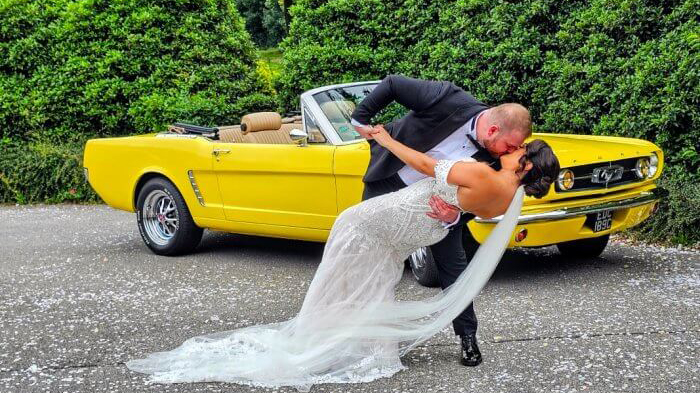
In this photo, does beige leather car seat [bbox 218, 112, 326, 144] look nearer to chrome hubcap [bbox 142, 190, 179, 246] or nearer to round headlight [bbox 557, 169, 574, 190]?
chrome hubcap [bbox 142, 190, 179, 246]

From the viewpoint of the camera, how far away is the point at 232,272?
7.54 meters

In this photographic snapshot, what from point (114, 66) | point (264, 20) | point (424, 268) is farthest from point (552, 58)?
point (264, 20)

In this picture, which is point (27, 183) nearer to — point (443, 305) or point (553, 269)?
point (553, 269)

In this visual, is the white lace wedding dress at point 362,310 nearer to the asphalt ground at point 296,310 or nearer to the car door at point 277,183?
the asphalt ground at point 296,310

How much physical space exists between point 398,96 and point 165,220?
164 inches

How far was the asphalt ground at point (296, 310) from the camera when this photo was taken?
4785 millimetres

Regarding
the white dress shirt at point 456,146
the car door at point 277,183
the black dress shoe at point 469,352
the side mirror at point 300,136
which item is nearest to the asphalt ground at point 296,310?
the black dress shoe at point 469,352

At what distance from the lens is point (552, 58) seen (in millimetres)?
9484

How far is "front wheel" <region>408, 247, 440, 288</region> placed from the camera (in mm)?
6523

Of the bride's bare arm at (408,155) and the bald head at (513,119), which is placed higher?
the bald head at (513,119)

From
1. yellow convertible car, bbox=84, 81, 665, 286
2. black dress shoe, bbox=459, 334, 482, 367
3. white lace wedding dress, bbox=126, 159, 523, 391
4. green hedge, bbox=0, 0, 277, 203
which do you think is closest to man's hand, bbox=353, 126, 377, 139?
white lace wedding dress, bbox=126, 159, 523, 391

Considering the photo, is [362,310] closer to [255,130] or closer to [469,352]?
[469,352]

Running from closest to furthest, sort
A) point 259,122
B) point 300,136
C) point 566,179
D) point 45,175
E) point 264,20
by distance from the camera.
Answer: point 566,179, point 300,136, point 259,122, point 45,175, point 264,20

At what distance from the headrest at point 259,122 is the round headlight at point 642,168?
3.05 m
